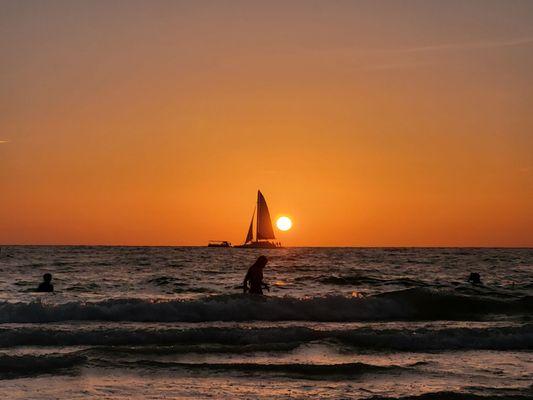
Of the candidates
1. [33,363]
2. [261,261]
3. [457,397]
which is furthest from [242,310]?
[457,397]

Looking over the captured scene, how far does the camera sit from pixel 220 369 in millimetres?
12320

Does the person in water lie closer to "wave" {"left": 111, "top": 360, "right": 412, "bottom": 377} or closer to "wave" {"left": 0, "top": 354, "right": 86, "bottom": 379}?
"wave" {"left": 111, "top": 360, "right": 412, "bottom": 377}

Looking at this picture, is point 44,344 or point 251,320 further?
point 251,320

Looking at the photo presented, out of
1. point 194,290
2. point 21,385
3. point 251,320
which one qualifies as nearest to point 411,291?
point 251,320

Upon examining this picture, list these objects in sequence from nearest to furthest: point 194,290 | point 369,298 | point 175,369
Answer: point 175,369 → point 369,298 → point 194,290

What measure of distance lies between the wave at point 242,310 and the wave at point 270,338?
3776 millimetres

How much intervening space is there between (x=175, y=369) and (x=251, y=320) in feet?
25.6

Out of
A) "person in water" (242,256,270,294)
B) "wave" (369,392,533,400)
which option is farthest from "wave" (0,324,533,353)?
"person in water" (242,256,270,294)

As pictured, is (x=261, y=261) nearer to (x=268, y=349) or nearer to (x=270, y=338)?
(x=270, y=338)

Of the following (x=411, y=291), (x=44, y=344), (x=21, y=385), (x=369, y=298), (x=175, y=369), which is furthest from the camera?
(x=411, y=291)

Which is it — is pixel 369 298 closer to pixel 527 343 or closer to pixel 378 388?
pixel 527 343

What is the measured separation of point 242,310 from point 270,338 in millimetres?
5617

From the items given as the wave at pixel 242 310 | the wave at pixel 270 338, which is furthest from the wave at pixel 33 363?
the wave at pixel 242 310

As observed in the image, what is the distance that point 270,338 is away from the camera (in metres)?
15.1
